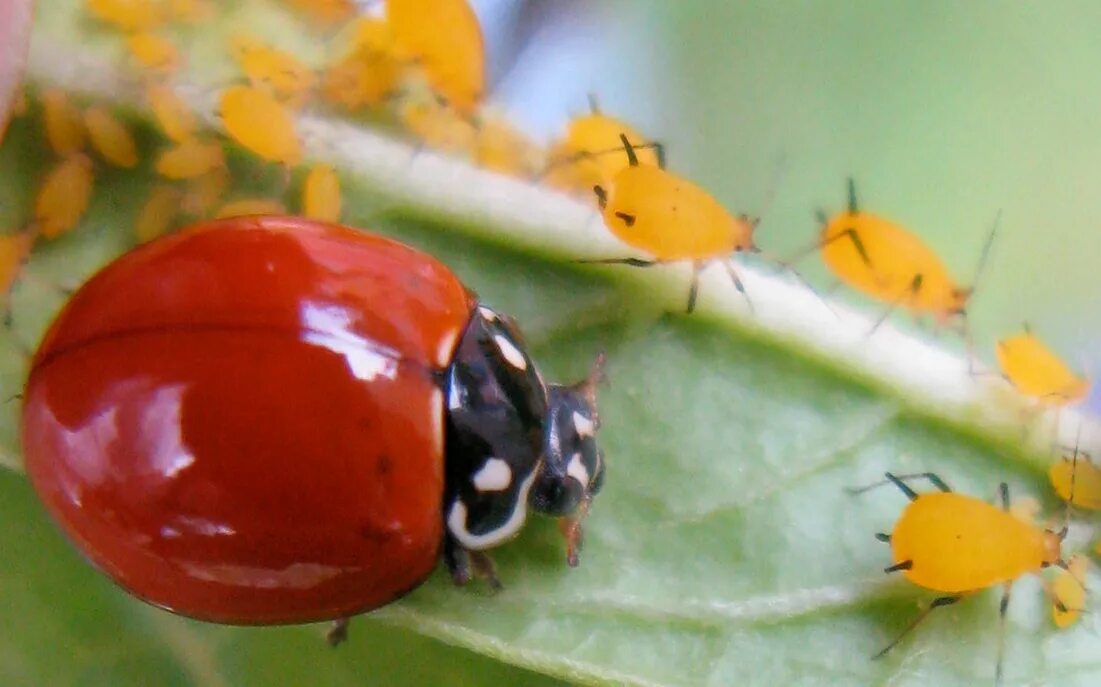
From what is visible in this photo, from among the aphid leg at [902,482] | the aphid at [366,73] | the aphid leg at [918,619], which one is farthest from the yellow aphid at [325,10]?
the aphid leg at [918,619]

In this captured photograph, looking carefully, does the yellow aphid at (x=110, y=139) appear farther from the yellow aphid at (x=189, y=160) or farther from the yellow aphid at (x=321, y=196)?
the yellow aphid at (x=321, y=196)

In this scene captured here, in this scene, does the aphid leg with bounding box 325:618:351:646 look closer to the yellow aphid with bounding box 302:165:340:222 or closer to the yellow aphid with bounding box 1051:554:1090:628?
the yellow aphid with bounding box 302:165:340:222

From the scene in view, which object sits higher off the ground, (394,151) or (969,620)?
(394,151)

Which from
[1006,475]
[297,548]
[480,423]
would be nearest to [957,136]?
[1006,475]

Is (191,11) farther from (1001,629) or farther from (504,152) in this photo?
(1001,629)

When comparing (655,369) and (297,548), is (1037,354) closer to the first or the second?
(655,369)
